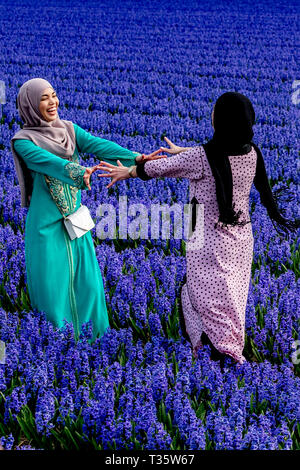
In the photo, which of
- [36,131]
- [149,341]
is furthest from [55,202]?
[149,341]

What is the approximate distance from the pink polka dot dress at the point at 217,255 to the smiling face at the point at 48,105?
601 millimetres

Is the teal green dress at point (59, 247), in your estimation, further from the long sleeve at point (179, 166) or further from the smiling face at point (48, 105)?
the long sleeve at point (179, 166)

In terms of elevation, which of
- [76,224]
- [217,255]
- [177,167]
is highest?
[177,167]

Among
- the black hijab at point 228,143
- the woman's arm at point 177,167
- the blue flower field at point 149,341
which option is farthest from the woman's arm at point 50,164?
the blue flower field at point 149,341

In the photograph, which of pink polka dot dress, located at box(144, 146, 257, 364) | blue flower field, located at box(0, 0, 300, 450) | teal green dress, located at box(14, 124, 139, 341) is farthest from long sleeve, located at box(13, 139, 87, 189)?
blue flower field, located at box(0, 0, 300, 450)

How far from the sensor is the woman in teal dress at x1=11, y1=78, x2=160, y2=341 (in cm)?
301

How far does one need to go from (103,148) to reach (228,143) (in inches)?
34.3

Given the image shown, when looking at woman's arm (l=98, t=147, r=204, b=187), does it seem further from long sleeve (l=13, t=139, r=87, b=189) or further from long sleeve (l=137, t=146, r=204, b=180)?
long sleeve (l=13, t=139, r=87, b=189)

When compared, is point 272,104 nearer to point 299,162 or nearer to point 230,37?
point 299,162

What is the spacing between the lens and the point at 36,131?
10.2 ft

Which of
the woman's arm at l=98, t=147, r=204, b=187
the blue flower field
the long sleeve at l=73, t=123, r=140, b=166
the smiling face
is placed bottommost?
the blue flower field

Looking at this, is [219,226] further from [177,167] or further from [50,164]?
[50,164]
